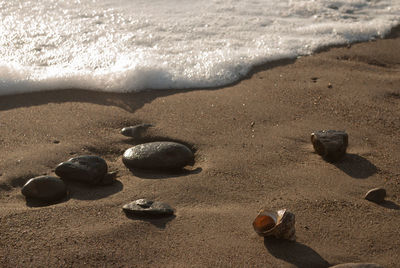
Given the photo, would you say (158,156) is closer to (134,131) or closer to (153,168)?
(153,168)

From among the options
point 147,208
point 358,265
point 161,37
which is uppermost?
point 161,37

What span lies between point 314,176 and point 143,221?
809 millimetres

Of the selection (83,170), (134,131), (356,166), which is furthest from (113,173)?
(356,166)

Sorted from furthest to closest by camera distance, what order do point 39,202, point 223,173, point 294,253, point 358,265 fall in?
point 223,173 < point 39,202 < point 294,253 < point 358,265

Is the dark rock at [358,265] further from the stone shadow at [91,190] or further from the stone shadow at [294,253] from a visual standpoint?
the stone shadow at [91,190]

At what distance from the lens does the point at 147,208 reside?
7.39 ft

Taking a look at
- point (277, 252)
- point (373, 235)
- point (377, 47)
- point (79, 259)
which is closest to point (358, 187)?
point (373, 235)

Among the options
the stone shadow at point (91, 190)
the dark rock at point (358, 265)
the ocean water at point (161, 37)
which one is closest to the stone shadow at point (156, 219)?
the stone shadow at point (91, 190)

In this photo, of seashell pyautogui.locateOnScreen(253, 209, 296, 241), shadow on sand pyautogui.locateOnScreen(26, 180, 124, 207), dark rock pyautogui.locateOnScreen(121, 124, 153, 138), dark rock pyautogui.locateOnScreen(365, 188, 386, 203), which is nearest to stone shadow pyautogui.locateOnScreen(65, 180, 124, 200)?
shadow on sand pyautogui.locateOnScreen(26, 180, 124, 207)

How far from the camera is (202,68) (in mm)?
3646

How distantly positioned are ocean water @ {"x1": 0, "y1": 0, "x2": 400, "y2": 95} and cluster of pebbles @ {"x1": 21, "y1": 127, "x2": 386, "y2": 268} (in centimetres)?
77

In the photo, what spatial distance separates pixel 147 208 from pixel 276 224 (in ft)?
1.68

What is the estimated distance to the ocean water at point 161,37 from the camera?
3.50 metres

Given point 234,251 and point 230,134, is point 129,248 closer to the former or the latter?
point 234,251
